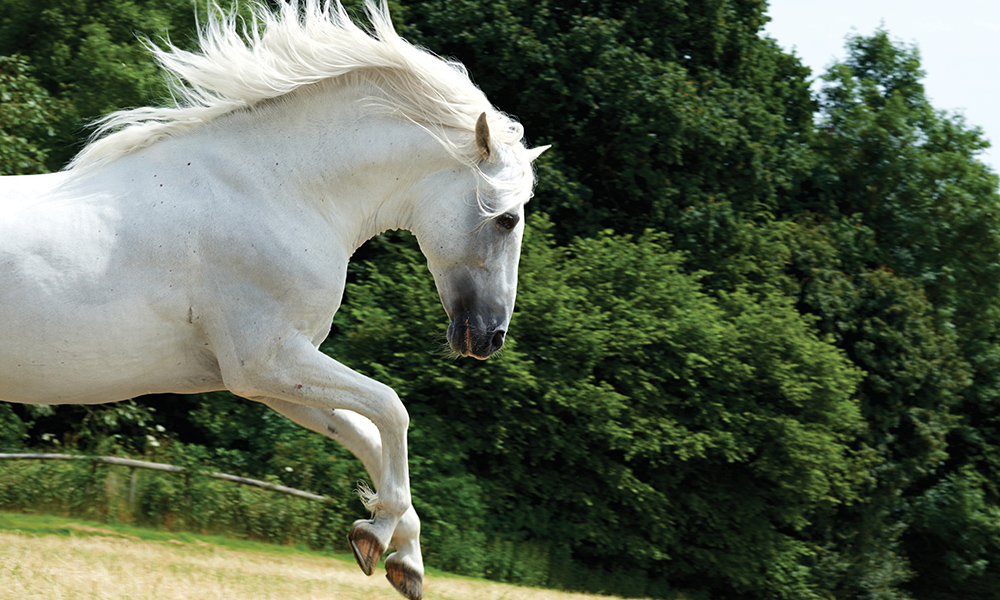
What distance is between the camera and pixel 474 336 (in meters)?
4.34

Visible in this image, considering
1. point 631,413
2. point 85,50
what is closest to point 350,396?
point 631,413

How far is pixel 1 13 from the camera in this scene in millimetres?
14938

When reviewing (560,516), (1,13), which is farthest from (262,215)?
(1,13)

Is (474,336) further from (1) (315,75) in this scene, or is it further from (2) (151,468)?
(2) (151,468)

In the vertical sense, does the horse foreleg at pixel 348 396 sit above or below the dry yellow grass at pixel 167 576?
above

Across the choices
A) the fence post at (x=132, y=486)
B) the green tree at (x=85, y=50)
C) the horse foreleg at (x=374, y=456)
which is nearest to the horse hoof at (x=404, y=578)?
the horse foreleg at (x=374, y=456)

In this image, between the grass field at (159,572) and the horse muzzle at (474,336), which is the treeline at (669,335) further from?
the horse muzzle at (474,336)

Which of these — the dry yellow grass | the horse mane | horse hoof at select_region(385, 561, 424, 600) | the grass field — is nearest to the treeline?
the grass field

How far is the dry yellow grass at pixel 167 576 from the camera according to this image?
16.4 ft

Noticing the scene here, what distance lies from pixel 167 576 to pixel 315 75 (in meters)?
3.07

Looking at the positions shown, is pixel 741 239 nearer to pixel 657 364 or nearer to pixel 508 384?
pixel 657 364

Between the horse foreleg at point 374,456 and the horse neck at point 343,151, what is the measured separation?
0.79 metres

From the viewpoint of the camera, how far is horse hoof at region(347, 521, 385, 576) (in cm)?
417

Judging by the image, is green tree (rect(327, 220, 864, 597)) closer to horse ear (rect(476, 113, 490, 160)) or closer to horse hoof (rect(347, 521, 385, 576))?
horse hoof (rect(347, 521, 385, 576))
